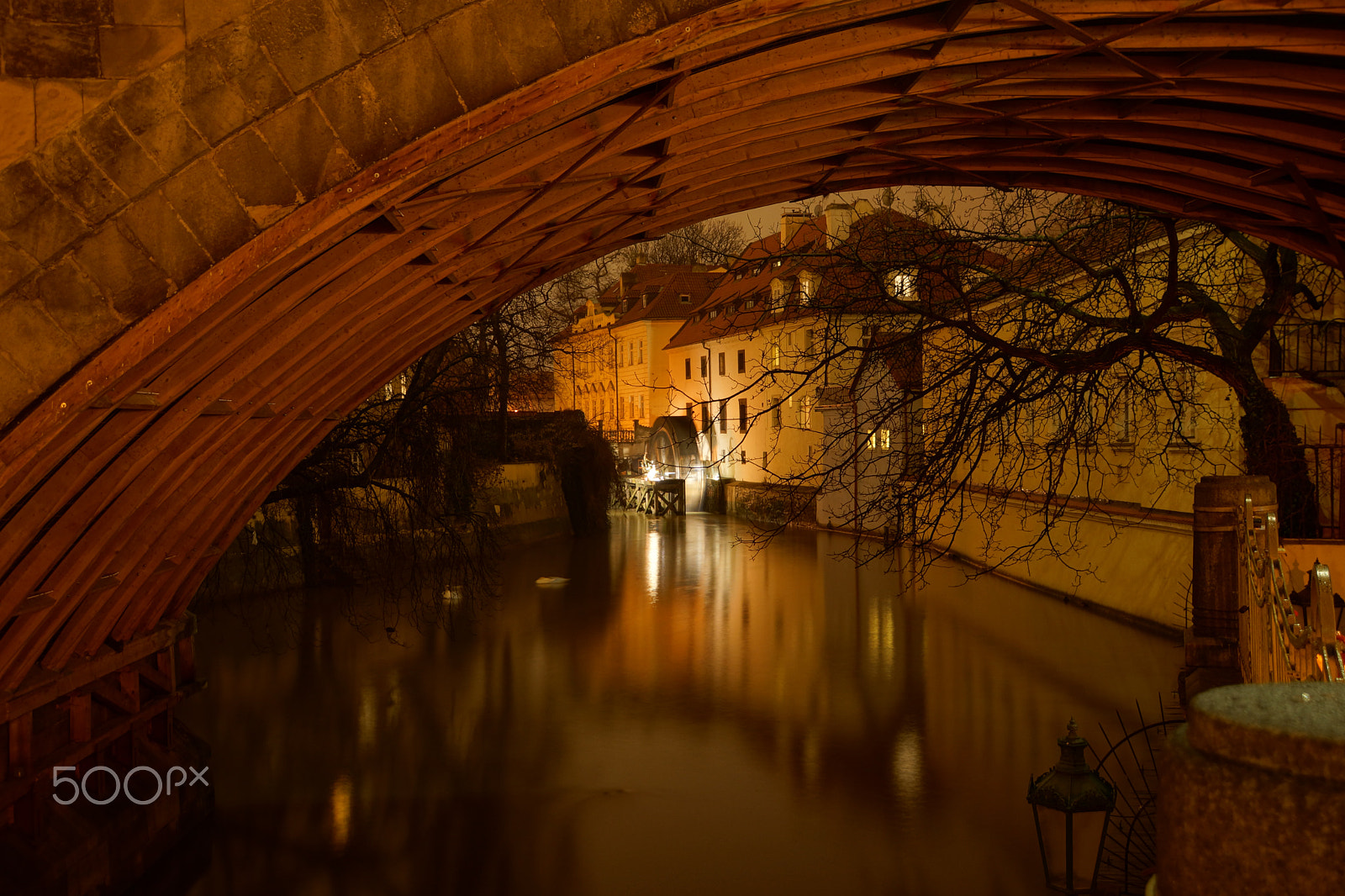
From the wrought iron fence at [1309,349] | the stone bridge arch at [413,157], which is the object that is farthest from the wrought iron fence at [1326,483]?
the stone bridge arch at [413,157]

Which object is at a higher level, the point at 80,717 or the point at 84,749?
the point at 80,717

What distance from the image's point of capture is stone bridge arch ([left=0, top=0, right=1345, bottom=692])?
3539 mm

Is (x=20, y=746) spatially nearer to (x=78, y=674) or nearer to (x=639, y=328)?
(x=78, y=674)

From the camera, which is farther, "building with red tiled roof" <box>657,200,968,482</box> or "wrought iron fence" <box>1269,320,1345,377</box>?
"wrought iron fence" <box>1269,320,1345,377</box>

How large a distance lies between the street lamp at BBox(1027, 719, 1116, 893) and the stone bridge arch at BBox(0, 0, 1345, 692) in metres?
3.05

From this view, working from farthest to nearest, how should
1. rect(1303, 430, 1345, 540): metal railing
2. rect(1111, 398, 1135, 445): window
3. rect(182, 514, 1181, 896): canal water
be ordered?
rect(1111, 398, 1135, 445): window, rect(1303, 430, 1345, 540): metal railing, rect(182, 514, 1181, 896): canal water

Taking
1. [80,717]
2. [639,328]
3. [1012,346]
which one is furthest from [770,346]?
[639,328]

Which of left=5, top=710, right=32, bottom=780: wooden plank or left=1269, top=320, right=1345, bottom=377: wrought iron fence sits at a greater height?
left=1269, top=320, right=1345, bottom=377: wrought iron fence

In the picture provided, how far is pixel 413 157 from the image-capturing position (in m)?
3.62

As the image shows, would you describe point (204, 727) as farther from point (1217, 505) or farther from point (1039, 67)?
point (1039, 67)

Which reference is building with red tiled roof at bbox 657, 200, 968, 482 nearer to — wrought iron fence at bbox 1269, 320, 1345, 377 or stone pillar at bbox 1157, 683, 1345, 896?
wrought iron fence at bbox 1269, 320, 1345, 377

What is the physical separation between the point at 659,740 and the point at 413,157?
1169cm

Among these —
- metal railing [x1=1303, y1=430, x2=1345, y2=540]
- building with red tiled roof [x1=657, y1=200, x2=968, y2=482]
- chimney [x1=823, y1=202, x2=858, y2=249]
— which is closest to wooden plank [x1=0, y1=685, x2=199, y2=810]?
building with red tiled roof [x1=657, y1=200, x2=968, y2=482]

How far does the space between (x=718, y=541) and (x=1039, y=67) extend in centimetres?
3228
